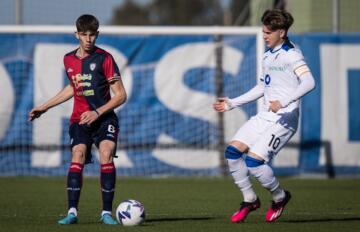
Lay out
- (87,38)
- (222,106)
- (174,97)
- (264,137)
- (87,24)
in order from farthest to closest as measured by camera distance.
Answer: (174,97)
(222,106)
(264,137)
(87,38)
(87,24)

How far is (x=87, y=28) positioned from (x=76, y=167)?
1341mm

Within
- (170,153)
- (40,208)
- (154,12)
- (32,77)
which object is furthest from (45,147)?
(154,12)

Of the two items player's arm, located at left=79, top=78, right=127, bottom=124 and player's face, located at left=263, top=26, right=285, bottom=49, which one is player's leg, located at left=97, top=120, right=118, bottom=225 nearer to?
player's arm, located at left=79, top=78, right=127, bottom=124

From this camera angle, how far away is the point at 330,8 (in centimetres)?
2333

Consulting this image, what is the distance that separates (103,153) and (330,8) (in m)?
16.0

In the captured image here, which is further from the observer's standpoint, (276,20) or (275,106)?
(276,20)

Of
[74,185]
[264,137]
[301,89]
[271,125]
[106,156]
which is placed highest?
[301,89]

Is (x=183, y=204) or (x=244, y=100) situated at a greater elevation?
(x=244, y=100)

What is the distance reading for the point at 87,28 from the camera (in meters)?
8.33

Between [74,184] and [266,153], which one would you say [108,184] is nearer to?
[74,184]

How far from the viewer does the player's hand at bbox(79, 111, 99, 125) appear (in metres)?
8.25

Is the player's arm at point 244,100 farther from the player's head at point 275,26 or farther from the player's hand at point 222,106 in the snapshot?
the player's head at point 275,26

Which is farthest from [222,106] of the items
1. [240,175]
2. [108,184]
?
[108,184]

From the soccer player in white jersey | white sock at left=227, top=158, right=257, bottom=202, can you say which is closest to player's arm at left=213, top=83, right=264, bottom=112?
the soccer player in white jersey
